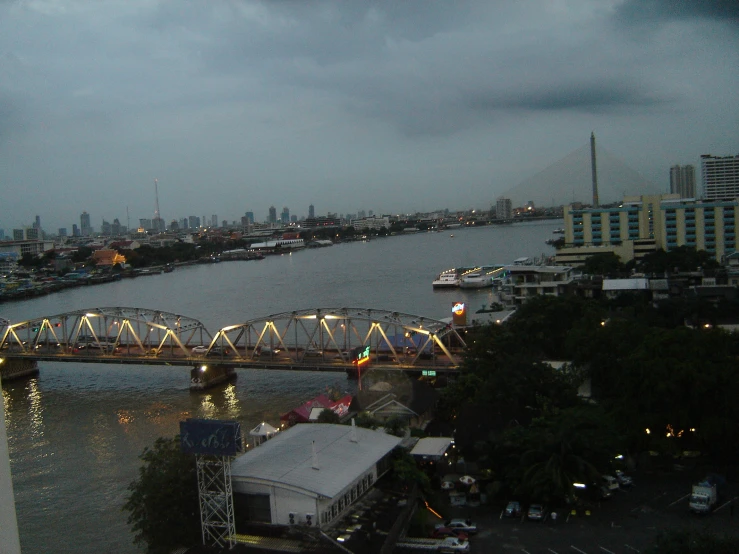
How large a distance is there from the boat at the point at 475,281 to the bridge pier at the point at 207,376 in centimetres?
885

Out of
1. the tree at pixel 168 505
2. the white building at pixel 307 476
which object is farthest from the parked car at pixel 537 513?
the tree at pixel 168 505

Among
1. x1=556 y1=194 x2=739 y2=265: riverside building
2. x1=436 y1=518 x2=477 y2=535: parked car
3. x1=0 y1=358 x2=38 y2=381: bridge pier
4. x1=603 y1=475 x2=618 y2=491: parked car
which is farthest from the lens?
x1=556 y1=194 x2=739 y2=265: riverside building

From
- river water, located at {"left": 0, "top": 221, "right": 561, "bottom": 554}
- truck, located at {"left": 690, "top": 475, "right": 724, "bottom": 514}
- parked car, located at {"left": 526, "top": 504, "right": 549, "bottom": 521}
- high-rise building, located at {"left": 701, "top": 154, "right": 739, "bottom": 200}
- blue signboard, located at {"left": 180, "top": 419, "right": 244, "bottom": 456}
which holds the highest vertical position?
high-rise building, located at {"left": 701, "top": 154, "right": 739, "bottom": 200}

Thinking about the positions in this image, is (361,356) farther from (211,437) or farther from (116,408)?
(211,437)

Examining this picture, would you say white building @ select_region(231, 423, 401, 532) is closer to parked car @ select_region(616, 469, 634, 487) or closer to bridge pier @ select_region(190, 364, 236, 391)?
parked car @ select_region(616, 469, 634, 487)

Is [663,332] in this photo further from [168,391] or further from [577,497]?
[168,391]

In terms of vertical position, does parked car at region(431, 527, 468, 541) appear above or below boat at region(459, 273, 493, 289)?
above

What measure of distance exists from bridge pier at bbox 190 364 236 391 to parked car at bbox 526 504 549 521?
454 centimetres

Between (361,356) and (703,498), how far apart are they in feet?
12.4

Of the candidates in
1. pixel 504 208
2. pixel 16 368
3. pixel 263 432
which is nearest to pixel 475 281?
pixel 16 368

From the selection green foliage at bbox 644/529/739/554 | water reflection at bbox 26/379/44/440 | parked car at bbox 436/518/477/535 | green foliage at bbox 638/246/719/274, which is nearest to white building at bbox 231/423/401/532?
parked car at bbox 436/518/477/535

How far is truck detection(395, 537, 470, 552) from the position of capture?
3.30 metres

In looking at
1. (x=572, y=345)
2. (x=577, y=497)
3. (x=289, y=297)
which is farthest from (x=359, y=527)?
(x=289, y=297)

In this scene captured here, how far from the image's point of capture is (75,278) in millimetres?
23578
